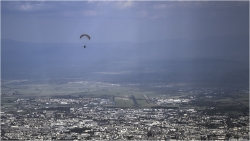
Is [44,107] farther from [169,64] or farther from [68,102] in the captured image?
[169,64]

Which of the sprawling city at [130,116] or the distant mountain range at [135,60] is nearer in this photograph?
the sprawling city at [130,116]

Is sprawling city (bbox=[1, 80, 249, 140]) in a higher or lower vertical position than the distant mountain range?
lower

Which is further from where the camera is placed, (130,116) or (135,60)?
(135,60)

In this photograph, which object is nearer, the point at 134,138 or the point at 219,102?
the point at 134,138

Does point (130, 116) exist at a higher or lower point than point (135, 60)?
lower

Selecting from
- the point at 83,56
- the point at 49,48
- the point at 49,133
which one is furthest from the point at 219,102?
the point at 49,48

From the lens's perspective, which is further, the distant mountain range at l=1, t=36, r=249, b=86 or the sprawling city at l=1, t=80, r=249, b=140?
the distant mountain range at l=1, t=36, r=249, b=86

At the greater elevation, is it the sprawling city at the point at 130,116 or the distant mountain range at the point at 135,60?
the distant mountain range at the point at 135,60

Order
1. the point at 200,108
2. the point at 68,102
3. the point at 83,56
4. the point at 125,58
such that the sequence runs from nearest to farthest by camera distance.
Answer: the point at 200,108 → the point at 68,102 → the point at 125,58 → the point at 83,56
